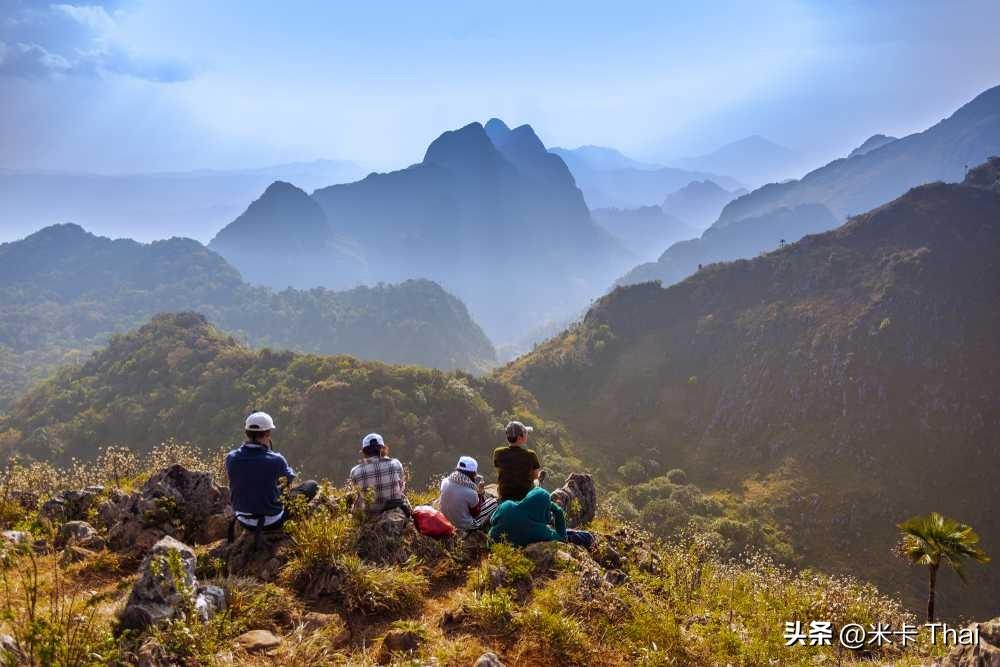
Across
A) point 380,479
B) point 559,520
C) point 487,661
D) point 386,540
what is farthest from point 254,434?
point 559,520

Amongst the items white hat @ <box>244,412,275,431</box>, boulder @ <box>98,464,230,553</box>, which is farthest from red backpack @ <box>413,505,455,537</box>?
boulder @ <box>98,464,230,553</box>

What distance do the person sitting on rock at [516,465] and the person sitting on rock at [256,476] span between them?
3.43 m

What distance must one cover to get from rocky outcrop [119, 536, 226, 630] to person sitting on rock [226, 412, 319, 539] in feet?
6.56

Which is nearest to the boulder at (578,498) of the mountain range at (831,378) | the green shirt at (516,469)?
the green shirt at (516,469)

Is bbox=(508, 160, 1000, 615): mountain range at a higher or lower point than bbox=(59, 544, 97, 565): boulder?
lower

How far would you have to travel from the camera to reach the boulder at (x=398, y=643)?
5.36 metres

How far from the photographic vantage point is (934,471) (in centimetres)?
5406

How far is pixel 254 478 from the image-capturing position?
7.18 metres

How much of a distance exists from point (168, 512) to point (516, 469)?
577cm

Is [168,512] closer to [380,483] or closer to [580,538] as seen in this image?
[380,483]

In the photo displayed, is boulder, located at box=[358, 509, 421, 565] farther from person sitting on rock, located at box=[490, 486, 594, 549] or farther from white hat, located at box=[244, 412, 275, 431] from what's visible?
white hat, located at box=[244, 412, 275, 431]

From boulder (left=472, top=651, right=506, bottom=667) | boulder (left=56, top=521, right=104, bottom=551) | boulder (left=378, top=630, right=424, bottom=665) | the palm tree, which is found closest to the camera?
boulder (left=472, top=651, right=506, bottom=667)

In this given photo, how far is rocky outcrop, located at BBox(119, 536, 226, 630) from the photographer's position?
468 cm

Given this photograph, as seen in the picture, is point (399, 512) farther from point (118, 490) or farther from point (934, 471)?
point (934, 471)
